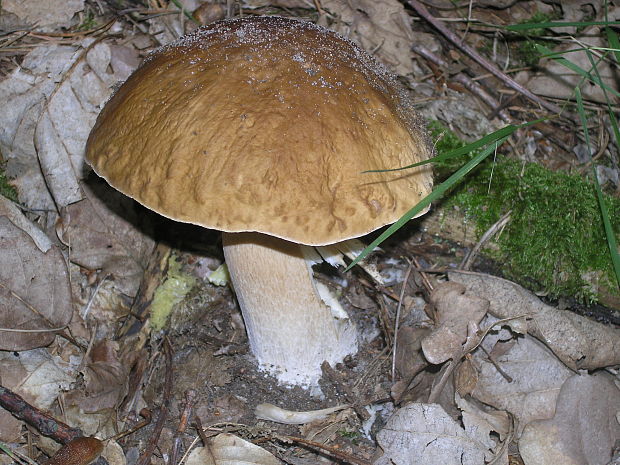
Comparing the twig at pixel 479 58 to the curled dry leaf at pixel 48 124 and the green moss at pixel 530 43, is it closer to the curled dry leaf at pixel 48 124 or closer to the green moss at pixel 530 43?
the green moss at pixel 530 43

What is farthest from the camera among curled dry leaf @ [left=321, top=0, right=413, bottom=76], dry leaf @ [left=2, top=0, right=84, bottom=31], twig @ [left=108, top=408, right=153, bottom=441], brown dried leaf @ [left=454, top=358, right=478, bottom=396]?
curled dry leaf @ [left=321, top=0, right=413, bottom=76]

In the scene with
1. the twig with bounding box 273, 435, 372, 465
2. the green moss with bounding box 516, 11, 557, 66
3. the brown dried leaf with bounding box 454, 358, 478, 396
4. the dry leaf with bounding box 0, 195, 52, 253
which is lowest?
the brown dried leaf with bounding box 454, 358, 478, 396

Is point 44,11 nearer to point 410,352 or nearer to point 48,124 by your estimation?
point 48,124

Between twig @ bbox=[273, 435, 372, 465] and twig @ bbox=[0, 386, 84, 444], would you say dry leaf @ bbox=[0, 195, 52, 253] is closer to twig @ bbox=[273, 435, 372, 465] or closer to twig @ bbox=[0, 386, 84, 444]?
twig @ bbox=[0, 386, 84, 444]

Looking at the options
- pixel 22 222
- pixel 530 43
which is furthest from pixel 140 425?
pixel 530 43

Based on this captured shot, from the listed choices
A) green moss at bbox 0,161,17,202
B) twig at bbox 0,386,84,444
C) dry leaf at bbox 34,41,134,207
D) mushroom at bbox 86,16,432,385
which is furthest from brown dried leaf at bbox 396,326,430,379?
green moss at bbox 0,161,17,202

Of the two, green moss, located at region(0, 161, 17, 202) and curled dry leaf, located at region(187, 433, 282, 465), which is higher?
green moss, located at region(0, 161, 17, 202)

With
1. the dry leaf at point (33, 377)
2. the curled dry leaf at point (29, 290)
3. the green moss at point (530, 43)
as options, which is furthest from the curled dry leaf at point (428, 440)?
the green moss at point (530, 43)
